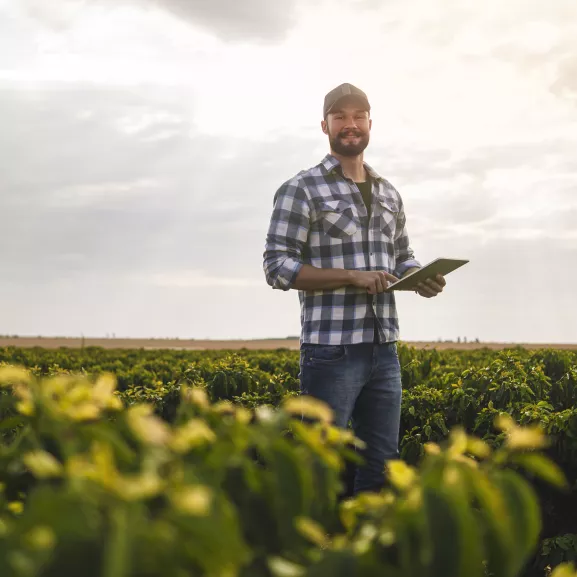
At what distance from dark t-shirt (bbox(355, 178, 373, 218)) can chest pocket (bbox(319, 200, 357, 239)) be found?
0.25 meters

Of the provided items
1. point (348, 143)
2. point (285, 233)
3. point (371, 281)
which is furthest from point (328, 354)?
point (348, 143)

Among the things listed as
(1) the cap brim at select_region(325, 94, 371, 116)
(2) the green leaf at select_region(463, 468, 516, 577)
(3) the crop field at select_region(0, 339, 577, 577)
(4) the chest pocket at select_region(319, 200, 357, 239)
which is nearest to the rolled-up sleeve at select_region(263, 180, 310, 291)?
(4) the chest pocket at select_region(319, 200, 357, 239)

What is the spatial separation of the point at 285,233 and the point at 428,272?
0.86 meters

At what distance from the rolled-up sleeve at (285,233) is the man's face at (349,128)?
0.41 metres

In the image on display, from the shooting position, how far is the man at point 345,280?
13.8ft

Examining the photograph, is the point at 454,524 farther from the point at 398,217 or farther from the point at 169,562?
the point at 398,217

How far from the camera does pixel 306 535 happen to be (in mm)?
1469

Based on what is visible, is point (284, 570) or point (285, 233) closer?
point (284, 570)

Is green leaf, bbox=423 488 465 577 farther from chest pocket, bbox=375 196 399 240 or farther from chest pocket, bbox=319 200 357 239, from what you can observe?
chest pocket, bbox=375 196 399 240

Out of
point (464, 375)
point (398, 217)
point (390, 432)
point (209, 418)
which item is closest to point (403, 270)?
point (398, 217)

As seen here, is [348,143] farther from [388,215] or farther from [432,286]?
[432,286]

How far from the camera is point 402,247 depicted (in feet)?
16.6

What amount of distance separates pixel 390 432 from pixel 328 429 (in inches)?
113

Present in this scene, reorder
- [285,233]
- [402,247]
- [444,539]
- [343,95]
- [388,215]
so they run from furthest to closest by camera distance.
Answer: [402,247] → [388,215] → [343,95] → [285,233] → [444,539]
